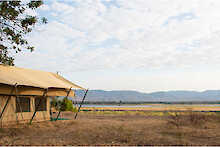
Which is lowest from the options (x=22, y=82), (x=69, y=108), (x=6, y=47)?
(x=69, y=108)

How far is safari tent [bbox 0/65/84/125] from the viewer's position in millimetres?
12422

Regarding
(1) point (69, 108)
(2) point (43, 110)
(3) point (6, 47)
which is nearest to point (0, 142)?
(3) point (6, 47)

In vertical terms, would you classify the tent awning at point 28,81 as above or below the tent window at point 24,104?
above

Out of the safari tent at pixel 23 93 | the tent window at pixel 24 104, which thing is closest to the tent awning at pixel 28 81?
the safari tent at pixel 23 93

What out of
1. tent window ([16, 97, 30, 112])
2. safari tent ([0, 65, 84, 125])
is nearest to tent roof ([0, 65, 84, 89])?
safari tent ([0, 65, 84, 125])

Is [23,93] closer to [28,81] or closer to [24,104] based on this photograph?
[28,81]

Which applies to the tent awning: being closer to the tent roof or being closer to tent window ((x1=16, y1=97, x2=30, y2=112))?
the tent roof

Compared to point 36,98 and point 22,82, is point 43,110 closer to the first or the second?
point 36,98

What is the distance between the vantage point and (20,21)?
402 inches

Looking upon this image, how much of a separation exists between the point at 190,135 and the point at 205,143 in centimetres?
152

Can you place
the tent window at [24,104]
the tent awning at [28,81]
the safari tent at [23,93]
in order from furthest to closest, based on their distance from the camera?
the tent window at [24,104] < the safari tent at [23,93] < the tent awning at [28,81]

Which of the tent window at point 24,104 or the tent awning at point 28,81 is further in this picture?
the tent window at point 24,104

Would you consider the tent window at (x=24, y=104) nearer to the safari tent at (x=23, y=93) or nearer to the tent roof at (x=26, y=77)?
the safari tent at (x=23, y=93)

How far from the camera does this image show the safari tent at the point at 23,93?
12422 millimetres
